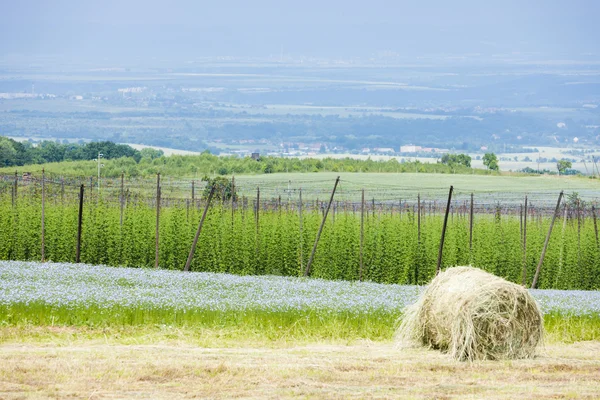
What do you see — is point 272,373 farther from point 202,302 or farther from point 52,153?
point 52,153

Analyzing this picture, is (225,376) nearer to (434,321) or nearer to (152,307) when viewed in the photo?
(434,321)

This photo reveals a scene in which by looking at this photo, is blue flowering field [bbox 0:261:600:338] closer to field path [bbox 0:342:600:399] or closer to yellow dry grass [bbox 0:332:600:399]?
yellow dry grass [bbox 0:332:600:399]

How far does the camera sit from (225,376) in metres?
13.3

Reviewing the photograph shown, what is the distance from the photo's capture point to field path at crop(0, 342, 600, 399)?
12.5 m

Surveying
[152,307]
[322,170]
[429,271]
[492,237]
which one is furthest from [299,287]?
[322,170]


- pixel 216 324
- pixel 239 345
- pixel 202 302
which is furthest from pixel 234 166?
pixel 239 345

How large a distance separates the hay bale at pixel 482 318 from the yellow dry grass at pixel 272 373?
0.83ft

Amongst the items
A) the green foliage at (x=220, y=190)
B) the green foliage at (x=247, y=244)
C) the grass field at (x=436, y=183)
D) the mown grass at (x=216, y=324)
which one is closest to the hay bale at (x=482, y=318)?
the mown grass at (x=216, y=324)

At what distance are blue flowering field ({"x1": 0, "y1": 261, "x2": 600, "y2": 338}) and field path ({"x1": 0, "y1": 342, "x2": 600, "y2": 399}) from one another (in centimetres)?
212

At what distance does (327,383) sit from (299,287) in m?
10.5

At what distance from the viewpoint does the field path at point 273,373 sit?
40.9 ft

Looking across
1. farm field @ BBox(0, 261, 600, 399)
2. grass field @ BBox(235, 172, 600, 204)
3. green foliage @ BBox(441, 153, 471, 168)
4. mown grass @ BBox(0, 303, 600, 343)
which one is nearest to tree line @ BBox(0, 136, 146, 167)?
grass field @ BBox(235, 172, 600, 204)

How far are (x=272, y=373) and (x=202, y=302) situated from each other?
584 cm

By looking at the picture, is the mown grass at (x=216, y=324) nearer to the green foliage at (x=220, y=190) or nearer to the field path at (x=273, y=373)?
the field path at (x=273, y=373)
